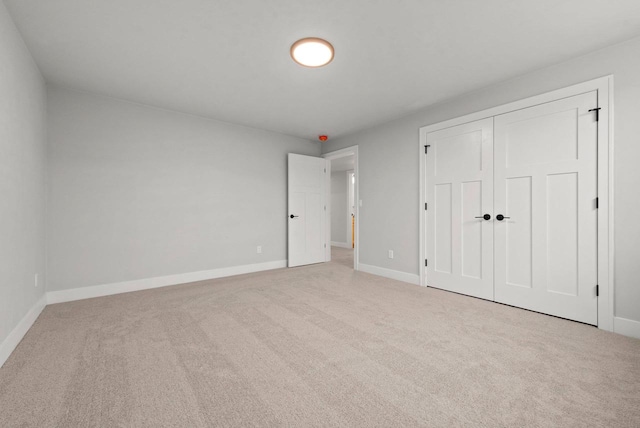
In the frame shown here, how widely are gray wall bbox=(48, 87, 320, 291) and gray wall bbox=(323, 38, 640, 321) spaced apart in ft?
5.71

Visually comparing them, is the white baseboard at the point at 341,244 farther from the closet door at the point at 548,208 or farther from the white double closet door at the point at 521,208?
the closet door at the point at 548,208

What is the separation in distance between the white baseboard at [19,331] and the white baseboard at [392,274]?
13.4ft

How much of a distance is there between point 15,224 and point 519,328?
432 cm

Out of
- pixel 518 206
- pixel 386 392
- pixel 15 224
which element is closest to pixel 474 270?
pixel 518 206

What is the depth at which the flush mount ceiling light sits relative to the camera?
2287 mm

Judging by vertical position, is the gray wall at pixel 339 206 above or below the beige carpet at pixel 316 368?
above

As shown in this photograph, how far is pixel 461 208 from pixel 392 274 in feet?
4.83

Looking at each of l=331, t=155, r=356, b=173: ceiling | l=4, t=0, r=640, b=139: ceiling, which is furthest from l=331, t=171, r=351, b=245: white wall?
l=4, t=0, r=640, b=139: ceiling

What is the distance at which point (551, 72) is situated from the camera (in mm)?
2705

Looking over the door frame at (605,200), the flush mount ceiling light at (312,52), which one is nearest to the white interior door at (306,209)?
the flush mount ceiling light at (312,52)

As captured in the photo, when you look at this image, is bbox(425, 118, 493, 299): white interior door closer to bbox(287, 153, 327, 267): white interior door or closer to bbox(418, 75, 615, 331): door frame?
bbox(418, 75, 615, 331): door frame

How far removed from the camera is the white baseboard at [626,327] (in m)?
2.25

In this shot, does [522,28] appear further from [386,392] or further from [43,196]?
[43,196]

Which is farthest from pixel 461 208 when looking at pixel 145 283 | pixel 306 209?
pixel 145 283
